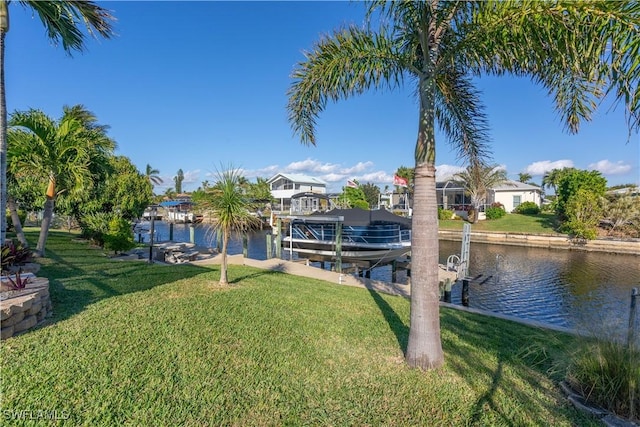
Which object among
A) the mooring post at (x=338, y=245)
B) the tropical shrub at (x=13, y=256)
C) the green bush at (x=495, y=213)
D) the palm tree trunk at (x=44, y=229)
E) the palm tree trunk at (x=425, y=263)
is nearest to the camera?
the palm tree trunk at (x=425, y=263)

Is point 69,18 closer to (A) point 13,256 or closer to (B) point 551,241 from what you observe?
(A) point 13,256

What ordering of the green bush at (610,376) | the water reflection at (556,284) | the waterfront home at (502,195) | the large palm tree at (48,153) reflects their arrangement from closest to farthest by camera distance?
1. the green bush at (610,376)
2. the large palm tree at (48,153)
3. the water reflection at (556,284)
4. the waterfront home at (502,195)

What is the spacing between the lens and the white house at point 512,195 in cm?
4144

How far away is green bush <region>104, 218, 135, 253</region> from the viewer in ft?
43.2

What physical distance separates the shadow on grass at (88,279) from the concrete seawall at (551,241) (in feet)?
93.6

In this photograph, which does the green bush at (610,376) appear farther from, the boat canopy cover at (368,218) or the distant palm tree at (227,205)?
the boat canopy cover at (368,218)

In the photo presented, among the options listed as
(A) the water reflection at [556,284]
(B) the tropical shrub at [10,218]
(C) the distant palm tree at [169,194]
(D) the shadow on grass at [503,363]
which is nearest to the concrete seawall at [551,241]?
(A) the water reflection at [556,284]

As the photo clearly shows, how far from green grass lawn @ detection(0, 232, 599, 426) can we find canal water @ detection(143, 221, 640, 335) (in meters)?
1.52

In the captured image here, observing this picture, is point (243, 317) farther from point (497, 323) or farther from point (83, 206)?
point (83, 206)

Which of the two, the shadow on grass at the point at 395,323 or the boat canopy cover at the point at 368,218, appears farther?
the boat canopy cover at the point at 368,218

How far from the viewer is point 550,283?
51.6 ft

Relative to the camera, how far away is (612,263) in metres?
20.2

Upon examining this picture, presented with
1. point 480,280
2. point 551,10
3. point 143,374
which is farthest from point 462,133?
point 480,280

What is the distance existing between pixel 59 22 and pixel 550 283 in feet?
66.9
